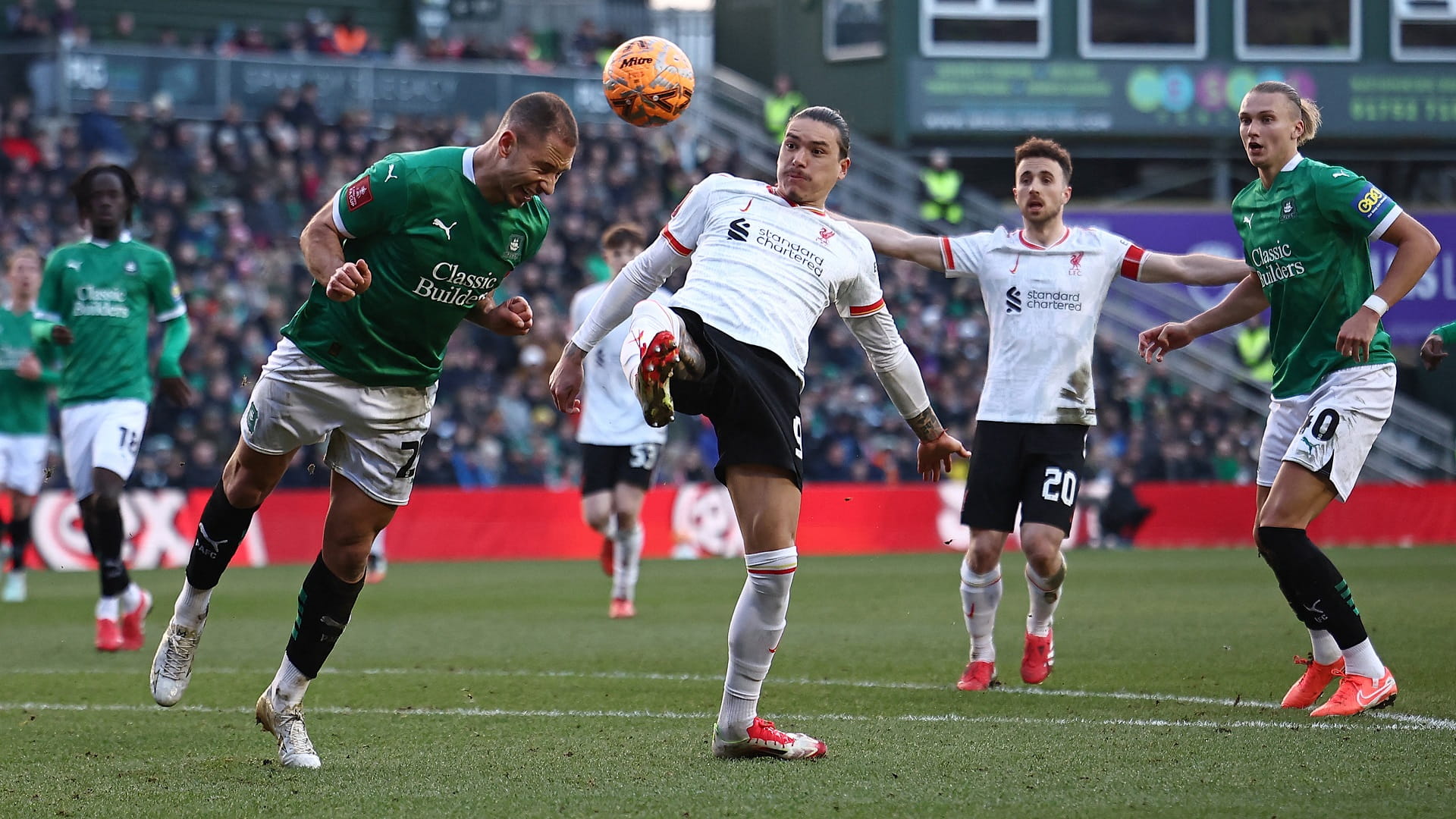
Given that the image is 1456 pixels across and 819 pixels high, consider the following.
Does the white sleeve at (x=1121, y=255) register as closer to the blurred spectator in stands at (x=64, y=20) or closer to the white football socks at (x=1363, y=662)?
the white football socks at (x=1363, y=662)

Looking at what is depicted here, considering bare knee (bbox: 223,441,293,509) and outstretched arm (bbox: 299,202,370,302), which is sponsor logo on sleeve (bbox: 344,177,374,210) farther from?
bare knee (bbox: 223,441,293,509)

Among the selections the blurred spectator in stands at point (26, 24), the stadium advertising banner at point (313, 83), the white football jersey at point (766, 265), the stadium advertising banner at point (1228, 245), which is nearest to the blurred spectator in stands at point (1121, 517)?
the stadium advertising banner at point (1228, 245)

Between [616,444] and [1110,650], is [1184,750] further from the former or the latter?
[616,444]

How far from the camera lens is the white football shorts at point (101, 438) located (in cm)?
999

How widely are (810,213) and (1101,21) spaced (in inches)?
935

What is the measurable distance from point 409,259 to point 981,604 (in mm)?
3621

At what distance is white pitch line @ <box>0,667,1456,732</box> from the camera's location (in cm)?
689

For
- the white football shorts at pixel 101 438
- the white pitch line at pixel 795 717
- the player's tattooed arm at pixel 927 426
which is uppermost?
the player's tattooed arm at pixel 927 426

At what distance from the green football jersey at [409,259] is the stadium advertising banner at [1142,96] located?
2328 centimetres

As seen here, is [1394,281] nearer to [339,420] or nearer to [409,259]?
[409,259]

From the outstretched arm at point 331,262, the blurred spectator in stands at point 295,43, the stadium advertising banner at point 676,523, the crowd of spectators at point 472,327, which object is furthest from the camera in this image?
the blurred spectator in stands at point 295,43

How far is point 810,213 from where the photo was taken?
20.7 ft

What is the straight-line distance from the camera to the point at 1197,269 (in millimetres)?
7832

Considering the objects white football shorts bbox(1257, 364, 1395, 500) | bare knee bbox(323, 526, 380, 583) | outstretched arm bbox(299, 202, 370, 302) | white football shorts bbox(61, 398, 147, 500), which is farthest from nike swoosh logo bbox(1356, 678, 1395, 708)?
white football shorts bbox(61, 398, 147, 500)
